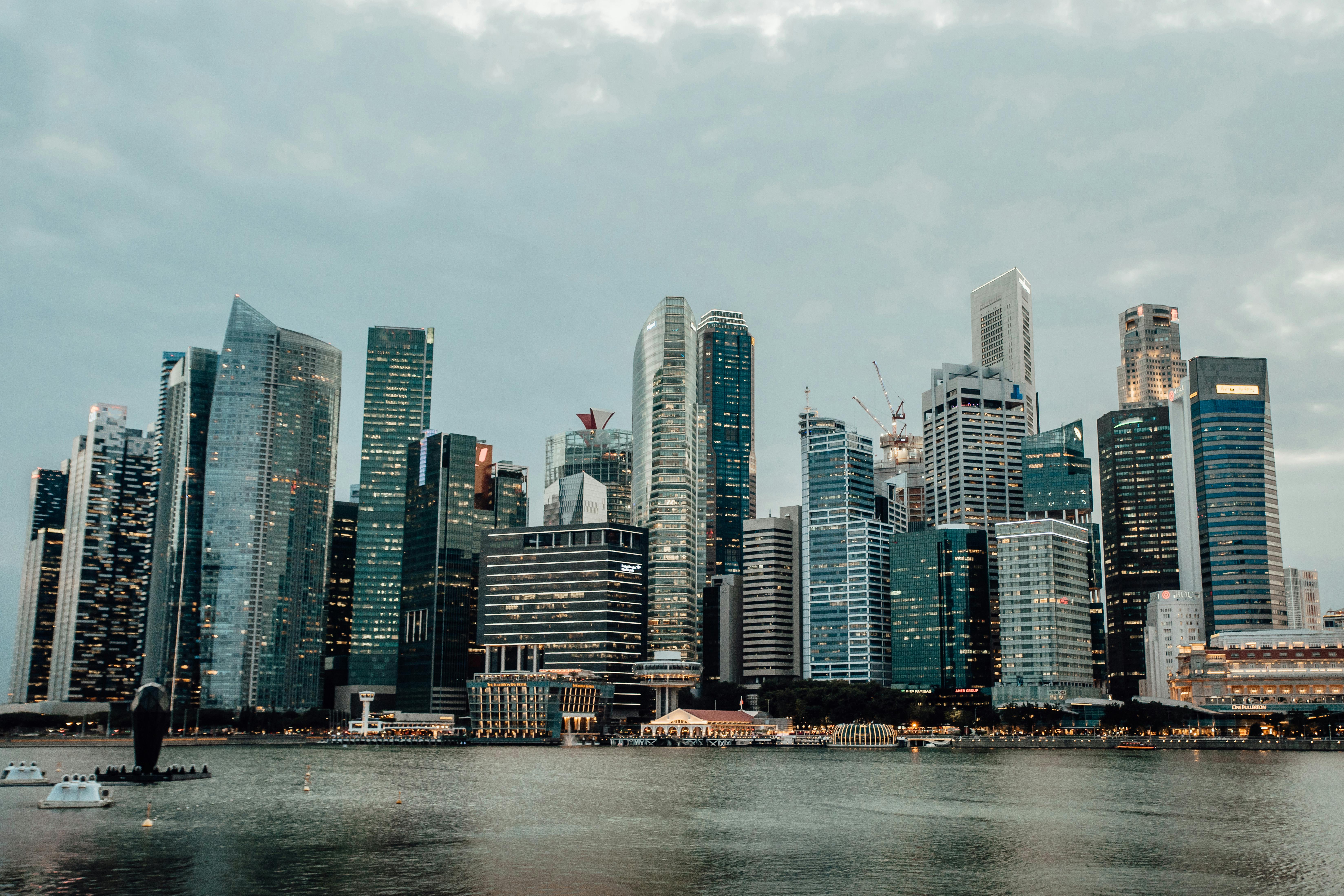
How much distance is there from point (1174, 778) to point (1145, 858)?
9173 centimetres

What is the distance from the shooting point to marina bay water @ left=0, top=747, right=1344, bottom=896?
203ft

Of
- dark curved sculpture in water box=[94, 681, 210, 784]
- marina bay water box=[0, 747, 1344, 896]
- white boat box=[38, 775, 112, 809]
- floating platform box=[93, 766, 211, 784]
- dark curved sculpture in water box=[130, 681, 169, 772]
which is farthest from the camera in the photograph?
floating platform box=[93, 766, 211, 784]

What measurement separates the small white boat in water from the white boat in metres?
27.8

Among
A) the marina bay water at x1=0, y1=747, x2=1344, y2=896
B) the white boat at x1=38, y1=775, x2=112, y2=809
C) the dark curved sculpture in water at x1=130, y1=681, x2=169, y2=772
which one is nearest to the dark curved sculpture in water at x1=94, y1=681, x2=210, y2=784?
the dark curved sculpture in water at x1=130, y1=681, x2=169, y2=772

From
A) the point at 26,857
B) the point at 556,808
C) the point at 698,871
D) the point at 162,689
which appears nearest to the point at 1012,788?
the point at 556,808

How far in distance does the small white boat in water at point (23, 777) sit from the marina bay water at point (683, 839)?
664 centimetres

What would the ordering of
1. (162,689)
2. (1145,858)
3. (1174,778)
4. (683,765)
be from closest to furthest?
(1145,858) → (162,689) → (1174,778) → (683,765)

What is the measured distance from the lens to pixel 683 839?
268ft

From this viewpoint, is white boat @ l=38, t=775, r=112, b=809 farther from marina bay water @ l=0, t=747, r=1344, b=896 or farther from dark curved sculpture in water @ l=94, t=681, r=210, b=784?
dark curved sculpture in water @ l=94, t=681, r=210, b=784

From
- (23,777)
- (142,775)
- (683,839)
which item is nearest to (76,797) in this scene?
(142,775)

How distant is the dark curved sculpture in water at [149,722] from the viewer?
112m

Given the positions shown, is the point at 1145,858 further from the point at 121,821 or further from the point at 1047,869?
the point at 121,821

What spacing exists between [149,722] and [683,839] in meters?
60.7

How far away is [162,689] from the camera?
114375 mm
